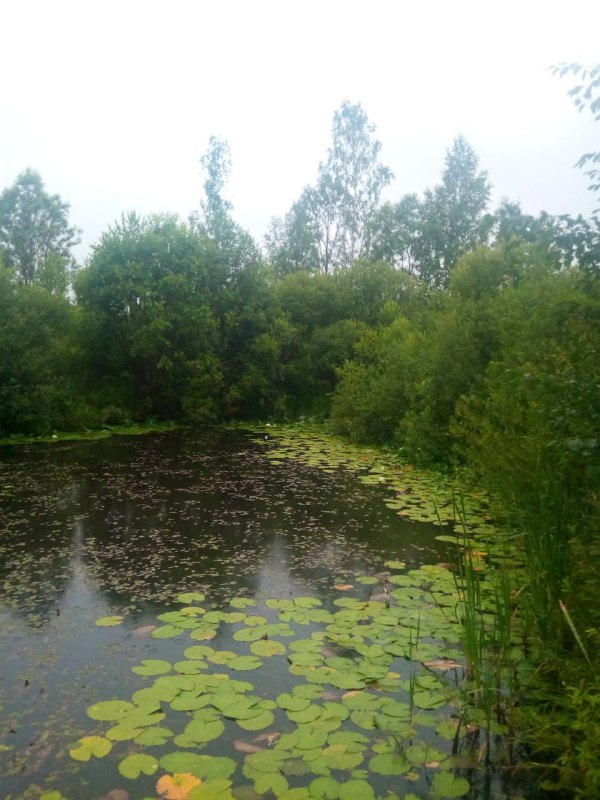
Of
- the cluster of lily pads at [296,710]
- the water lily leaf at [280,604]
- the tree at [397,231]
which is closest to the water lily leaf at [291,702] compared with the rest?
the cluster of lily pads at [296,710]

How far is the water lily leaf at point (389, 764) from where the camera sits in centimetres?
225

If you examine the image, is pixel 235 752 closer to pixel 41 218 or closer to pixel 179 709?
pixel 179 709

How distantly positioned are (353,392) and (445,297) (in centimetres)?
250

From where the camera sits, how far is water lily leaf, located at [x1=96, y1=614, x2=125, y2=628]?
3.56 m

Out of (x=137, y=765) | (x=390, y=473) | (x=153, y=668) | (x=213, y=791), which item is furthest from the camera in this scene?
(x=390, y=473)

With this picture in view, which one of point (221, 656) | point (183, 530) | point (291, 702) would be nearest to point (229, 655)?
point (221, 656)

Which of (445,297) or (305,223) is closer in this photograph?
(445,297)

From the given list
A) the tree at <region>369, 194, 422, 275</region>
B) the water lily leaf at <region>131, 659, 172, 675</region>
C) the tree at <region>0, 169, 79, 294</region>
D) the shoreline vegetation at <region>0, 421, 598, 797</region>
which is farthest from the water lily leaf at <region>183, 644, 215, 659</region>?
the tree at <region>0, 169, 79, 294</region>

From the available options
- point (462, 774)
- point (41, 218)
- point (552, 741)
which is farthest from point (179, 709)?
point (41, 218)

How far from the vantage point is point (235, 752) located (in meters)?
2.36

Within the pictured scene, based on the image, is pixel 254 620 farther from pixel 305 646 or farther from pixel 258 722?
pixel 258 722

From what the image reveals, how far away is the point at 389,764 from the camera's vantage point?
90.0 inches

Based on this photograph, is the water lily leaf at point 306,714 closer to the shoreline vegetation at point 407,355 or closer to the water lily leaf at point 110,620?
the shoreline vegetation at point 407,355

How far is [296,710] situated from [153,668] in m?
0.79
